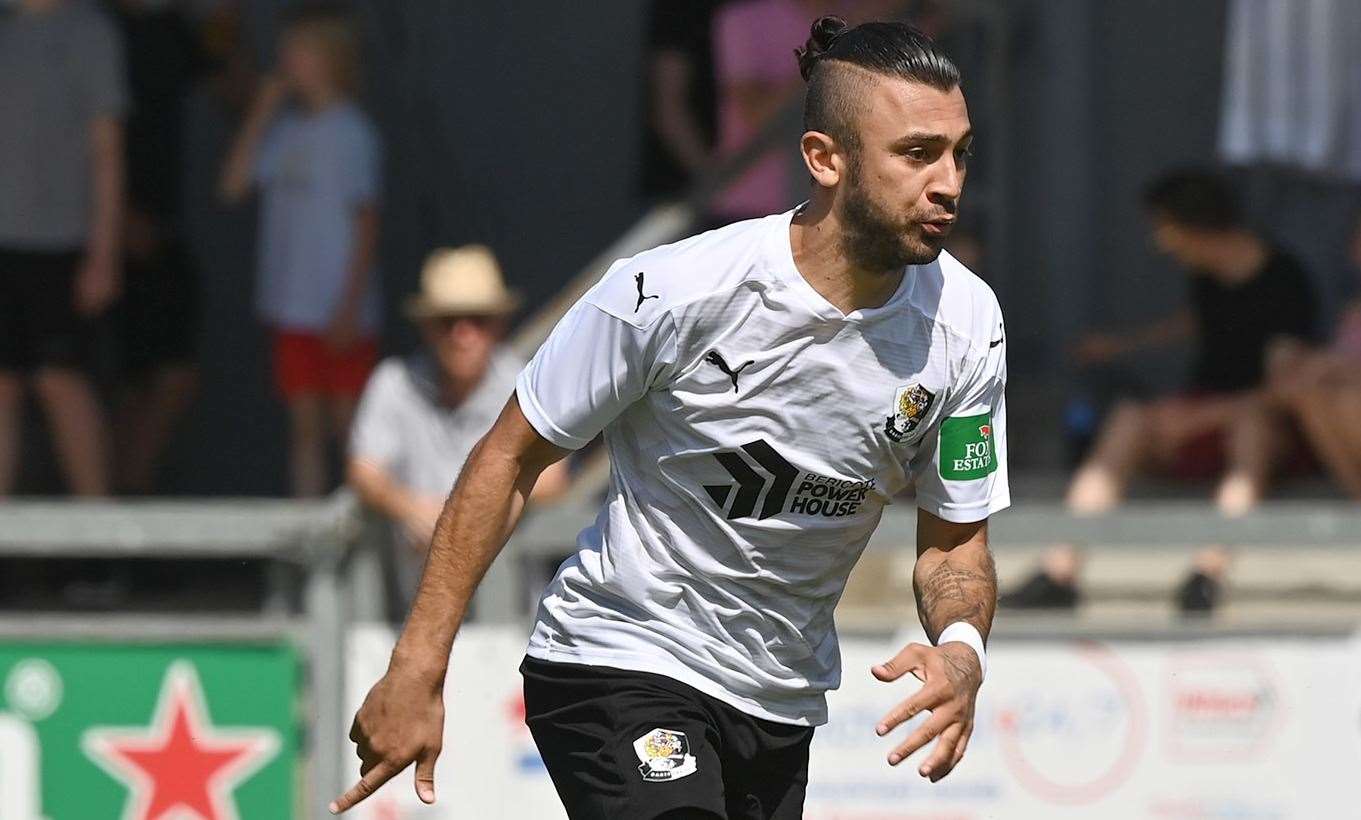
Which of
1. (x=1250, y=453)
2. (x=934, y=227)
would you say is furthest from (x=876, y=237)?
(x=1250, y=453)

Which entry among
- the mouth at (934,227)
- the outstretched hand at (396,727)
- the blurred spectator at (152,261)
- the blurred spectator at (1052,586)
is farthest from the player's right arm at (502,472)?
the blurred spectator at (152,261)

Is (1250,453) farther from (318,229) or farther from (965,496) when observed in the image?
(965,496)

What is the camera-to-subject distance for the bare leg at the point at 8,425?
7562mm

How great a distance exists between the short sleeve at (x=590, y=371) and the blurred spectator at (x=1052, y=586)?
3744mm

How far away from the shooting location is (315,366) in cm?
811

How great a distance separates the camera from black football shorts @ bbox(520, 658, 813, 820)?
3678 mm

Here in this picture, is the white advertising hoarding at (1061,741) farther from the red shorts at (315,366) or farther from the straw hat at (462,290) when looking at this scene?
the red shorts at (315,366)

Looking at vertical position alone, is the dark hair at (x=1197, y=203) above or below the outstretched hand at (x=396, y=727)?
above

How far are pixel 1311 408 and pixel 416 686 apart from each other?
15.3ft

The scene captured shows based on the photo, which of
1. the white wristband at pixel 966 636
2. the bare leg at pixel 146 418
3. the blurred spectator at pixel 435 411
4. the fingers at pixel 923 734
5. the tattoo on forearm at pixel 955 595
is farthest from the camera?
the bare leg at pixel 146 418

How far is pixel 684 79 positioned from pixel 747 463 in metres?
4.72

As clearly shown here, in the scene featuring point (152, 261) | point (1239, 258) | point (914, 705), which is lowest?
point (914, 705)

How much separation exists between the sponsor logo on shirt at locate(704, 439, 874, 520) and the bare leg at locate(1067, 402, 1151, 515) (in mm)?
3775

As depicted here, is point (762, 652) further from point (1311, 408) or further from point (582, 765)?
point (1311, 408)
